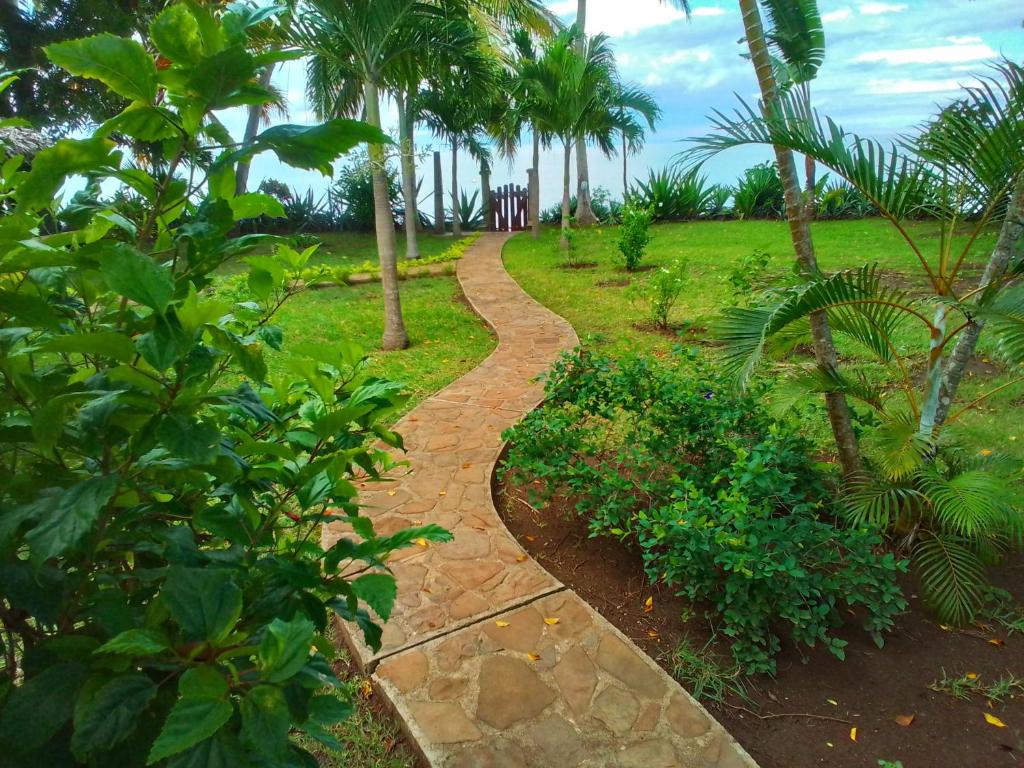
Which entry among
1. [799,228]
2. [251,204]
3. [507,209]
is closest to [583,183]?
[507,209]

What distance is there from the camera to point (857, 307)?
2.91 metres

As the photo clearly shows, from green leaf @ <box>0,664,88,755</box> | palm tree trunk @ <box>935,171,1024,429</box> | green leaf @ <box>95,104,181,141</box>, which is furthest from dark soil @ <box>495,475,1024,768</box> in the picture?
green leaf @ <box>95,104,181,141</box>

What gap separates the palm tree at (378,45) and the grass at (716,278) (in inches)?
81.5

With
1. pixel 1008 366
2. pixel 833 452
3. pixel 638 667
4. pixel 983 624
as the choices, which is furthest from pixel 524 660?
pixel 1008 366

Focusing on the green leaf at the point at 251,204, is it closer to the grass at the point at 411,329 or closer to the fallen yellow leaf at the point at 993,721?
the fallen yellow leaf at the point at 993,721

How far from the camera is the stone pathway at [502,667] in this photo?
1.95 meters

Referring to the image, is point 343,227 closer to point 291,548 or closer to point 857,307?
point 857,307

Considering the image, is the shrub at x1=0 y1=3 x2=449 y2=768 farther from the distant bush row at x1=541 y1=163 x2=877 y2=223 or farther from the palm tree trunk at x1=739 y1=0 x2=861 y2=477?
the distant bush row at x1=541 y1=163 x2=877 y2=223

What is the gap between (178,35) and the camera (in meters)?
0.79

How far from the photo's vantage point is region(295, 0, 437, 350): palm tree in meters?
5.61

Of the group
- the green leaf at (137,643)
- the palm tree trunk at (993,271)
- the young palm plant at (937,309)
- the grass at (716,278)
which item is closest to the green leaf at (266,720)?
the green leaf at (137,643)

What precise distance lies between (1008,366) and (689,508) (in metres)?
3.84

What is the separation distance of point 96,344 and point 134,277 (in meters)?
0.09

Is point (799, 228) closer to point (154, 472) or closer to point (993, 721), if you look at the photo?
point (993, 721)
